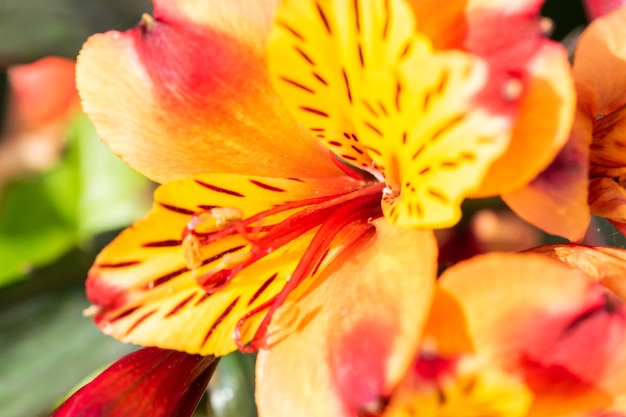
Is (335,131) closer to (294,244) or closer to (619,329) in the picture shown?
(294,244)

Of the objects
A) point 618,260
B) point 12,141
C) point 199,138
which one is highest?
point 199,138

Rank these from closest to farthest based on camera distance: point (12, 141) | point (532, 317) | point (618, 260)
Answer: point (532, 317) < point (618, 260) < point (12, 141)

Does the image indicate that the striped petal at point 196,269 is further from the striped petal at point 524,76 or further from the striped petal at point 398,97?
the striped petal at point 524,76

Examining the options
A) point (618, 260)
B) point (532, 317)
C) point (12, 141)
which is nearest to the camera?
point (532, 317)

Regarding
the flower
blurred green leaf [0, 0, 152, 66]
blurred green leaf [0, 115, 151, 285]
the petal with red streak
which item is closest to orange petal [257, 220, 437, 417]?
the petal with red streak

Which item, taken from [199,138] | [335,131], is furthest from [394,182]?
[199,138]

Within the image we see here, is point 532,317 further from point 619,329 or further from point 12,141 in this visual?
point 12,141

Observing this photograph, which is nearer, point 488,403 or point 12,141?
point 488,403

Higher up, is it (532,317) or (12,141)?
(532,317)
